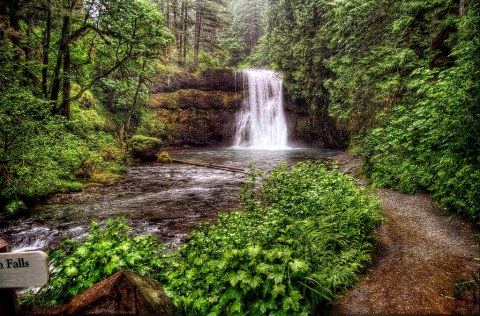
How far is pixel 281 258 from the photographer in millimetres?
3549

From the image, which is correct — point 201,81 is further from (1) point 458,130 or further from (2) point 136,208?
(1) point 458,130

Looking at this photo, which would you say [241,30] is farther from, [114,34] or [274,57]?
[114,34]

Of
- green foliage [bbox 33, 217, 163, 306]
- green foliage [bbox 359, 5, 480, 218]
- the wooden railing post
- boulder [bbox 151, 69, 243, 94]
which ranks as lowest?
green foliage [bbox 33, 217, 163, 306]

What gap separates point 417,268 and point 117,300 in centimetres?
430

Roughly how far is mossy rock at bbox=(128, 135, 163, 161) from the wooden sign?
17513 millimetres

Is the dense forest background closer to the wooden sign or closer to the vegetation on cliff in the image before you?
the vegetation on cliff

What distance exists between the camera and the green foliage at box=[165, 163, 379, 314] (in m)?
3.25

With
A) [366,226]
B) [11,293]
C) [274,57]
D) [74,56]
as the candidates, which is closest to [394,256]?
[366,226]

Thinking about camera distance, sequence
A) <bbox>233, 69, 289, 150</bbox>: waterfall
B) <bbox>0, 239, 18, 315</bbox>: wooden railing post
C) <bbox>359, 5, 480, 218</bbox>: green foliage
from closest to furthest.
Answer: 1. <bbox>0, 239, 18, 315</bbox>: wooden railing post
2. <bbox>359, 5, 480, 218</bbox>: green foliage
3. <bbox>233, 69, 289, 150</bbox>: waterfall

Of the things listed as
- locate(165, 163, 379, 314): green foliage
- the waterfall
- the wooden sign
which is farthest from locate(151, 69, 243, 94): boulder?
the wooden sign

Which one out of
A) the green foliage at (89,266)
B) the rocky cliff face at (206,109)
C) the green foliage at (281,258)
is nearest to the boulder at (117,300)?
the green foliage at (89,266)

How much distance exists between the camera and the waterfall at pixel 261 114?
3086 centimetres

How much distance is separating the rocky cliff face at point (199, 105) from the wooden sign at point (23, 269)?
28688mm

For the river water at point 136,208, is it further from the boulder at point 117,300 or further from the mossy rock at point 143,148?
the mossy rock at point 143,148
